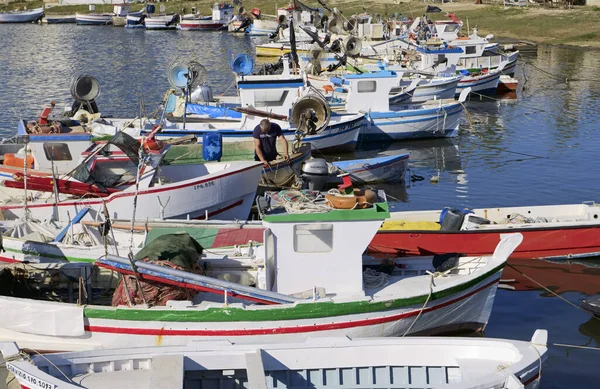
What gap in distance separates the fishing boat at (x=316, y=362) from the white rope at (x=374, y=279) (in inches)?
101

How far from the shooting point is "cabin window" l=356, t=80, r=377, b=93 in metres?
28.0

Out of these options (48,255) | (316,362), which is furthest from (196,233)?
(316,362)

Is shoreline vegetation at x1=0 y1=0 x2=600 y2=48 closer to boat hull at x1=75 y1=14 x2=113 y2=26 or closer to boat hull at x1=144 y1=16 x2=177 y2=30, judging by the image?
boat hull at x1=144 y1=16 x2=177 y2=30

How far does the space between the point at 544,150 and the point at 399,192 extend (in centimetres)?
783

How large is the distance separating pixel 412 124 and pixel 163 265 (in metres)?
18.8

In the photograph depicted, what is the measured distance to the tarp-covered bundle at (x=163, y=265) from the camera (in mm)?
11828

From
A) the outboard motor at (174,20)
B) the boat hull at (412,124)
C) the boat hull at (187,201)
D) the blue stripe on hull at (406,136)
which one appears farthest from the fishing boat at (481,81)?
the outboard motor at (174,20)

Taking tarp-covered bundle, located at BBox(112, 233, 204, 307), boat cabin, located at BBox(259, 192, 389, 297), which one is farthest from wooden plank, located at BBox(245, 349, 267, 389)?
tarp-covered bundle, located at BBox(112, 233, 204, 307)

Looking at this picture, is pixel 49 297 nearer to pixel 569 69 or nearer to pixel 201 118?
pixel 201 118

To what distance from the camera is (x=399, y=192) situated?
22.9 m

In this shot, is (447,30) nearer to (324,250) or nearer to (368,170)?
(368,170)

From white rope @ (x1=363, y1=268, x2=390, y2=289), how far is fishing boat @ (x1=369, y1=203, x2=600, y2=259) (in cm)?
277

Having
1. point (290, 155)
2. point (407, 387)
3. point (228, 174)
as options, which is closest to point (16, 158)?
point (228, 174)

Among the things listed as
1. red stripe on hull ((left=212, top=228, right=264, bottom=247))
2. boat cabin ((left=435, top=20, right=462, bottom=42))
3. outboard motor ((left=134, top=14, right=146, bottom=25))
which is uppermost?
outboard motor ((left=134, top=14, right=146, bottom=25))
